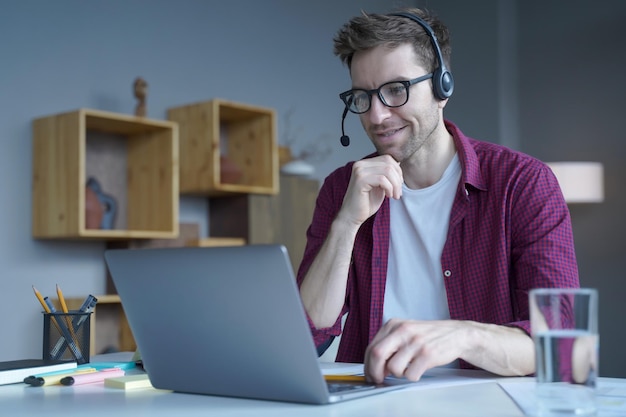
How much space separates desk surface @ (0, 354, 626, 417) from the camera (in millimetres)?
1018

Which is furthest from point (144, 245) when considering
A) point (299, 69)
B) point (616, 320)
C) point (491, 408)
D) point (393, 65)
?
point (491, 408)

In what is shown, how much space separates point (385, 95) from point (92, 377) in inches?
34.2

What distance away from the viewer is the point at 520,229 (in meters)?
1.72

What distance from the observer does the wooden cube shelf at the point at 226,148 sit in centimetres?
402

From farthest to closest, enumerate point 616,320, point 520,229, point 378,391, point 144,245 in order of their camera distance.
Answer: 1. point 616,320
2. point 144,245
3. point 520,229
4. point 378,391

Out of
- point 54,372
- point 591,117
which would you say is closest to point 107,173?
point 54,372

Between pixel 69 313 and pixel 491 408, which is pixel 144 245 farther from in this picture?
pixel 491 408

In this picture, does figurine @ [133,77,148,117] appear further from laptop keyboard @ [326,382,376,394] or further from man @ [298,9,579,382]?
laptop keyboard @ [326,382,376,394]

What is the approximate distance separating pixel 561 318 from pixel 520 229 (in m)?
0.80

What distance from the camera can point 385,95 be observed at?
1.83 meters

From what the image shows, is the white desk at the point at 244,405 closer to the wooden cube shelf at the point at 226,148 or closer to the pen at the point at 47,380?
the pen at the point at 47,380

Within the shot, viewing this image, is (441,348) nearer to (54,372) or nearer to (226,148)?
(54,372)

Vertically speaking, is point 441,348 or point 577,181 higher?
point 577,181

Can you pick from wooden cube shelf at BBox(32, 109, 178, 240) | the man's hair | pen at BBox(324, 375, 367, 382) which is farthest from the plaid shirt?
wooden cube shelf at BBox(32, 109, 178, 240)
